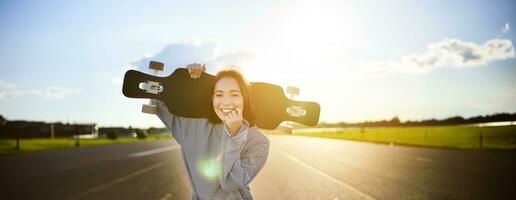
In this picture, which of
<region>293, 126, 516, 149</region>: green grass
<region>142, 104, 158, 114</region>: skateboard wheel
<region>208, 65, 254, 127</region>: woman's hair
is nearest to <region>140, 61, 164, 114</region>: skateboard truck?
<region>142, 104, 158, 114</region>: skateboard wheel

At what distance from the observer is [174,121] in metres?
3.57

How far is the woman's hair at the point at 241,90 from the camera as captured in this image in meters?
Result: 3.21

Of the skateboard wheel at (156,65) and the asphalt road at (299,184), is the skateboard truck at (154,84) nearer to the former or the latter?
the skateboard wheel at (156,65)

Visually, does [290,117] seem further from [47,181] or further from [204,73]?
[47,181]

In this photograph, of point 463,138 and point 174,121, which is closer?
point 174,121

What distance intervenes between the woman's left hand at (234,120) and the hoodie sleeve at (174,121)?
508mm

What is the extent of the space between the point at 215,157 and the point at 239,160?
0.27m

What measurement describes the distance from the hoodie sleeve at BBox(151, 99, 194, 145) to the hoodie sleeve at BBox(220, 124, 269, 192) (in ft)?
1.54

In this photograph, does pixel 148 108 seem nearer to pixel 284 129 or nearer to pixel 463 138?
pixel 284 129

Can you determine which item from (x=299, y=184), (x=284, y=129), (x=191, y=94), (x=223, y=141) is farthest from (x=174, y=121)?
(x=299, y=184)

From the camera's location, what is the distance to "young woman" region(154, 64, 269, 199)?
313 centimetres

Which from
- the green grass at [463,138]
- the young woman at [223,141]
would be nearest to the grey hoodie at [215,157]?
the young woman at [223,141]

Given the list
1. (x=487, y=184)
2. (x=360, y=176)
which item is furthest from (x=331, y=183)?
(x=487, y=184)

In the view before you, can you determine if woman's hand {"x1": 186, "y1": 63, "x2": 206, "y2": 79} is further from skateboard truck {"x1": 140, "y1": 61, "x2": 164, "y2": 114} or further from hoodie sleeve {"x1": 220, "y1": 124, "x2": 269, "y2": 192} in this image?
hoodie sleeve {"x1": 220, "y1": 124, "x2": 269, "y2": 192}
